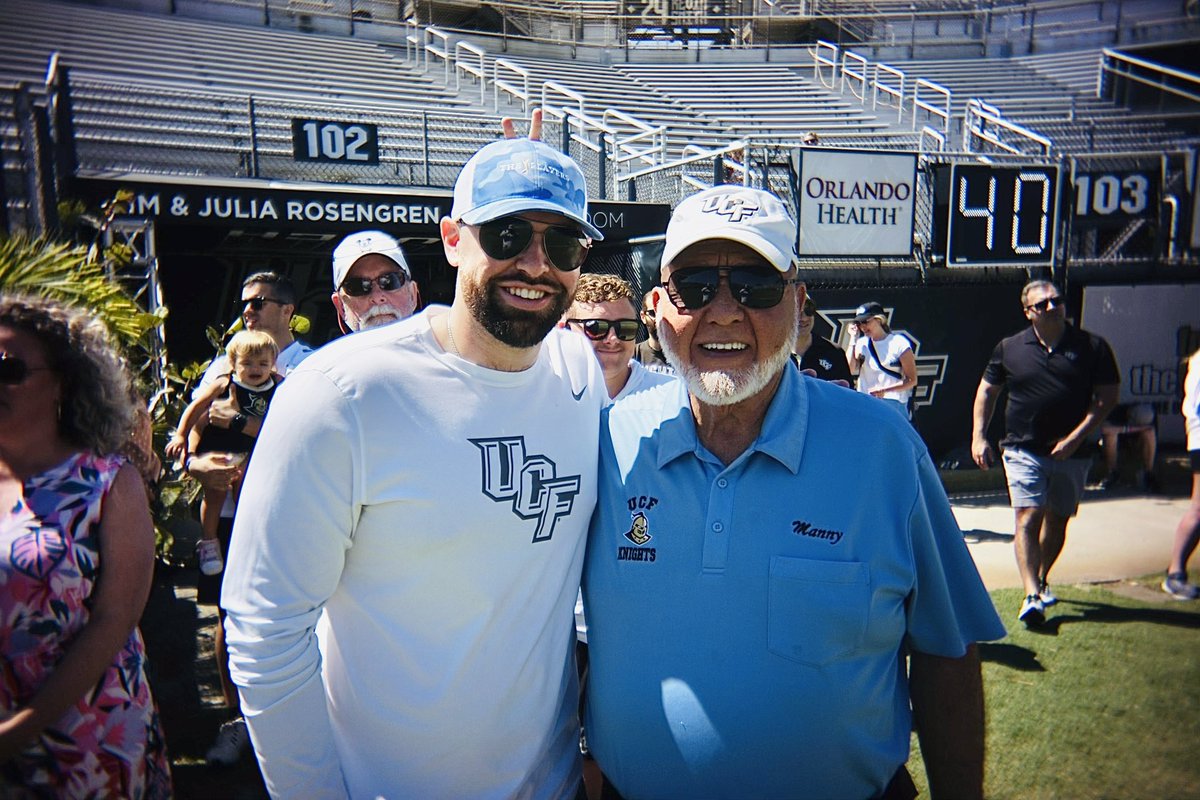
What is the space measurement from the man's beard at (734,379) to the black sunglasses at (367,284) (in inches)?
85.4

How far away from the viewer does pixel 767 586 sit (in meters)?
1.70

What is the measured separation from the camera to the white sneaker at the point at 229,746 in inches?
142

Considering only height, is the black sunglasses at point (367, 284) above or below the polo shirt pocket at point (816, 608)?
above

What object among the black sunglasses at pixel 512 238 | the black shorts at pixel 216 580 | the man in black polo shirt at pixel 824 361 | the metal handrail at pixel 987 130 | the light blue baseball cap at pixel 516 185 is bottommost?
the black shorts at pixel 216 580

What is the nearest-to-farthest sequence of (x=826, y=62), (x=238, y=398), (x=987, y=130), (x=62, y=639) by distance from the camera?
(x=62, y=639), (x=238, y=398), (x=987, y=130), (x=826, y=62)

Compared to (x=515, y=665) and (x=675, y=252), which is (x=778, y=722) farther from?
(x=675, y=252)

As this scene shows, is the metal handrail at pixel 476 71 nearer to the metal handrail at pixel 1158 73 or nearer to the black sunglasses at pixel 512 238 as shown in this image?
the metal handrail at pixel 1158 73

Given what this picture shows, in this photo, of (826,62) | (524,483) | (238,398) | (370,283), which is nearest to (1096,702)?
(524,483)

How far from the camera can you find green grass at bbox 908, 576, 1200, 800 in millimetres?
3375

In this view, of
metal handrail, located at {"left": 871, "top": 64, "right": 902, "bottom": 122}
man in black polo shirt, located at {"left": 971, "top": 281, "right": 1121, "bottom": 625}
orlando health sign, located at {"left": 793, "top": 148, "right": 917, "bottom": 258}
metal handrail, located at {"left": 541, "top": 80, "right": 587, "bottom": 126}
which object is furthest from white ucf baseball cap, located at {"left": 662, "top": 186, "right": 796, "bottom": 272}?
metal handrail, located at {"left": 871, "top": 64, "right": 902, "bottom": 122}

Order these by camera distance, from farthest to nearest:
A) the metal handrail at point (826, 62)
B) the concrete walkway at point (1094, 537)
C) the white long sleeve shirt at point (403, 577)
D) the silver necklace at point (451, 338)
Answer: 1. the metal handrail at point (826, 62)
2. the concrete walkway at point (1094, 537)
3. the silver necklace at point (451, 338)
4. the white long sleeve shirt at point (403, 577)

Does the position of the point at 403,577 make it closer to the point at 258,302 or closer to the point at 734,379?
the point at 734,379

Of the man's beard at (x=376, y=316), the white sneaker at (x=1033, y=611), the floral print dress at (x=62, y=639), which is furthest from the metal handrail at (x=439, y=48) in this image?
the floral print dress at (x=62, y=639)

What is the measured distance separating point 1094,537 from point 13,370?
314 inches
